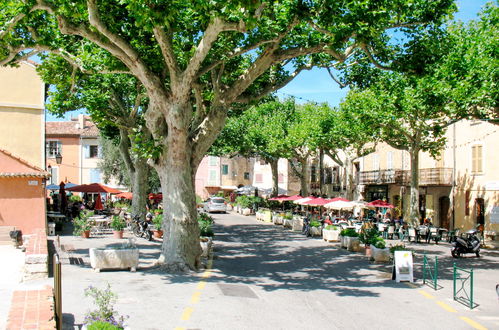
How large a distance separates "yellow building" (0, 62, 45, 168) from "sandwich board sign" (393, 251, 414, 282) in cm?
1739

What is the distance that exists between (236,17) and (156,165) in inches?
211

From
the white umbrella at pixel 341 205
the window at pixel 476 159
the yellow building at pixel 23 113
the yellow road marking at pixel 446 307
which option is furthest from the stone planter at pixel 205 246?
the window at pixel 476 159

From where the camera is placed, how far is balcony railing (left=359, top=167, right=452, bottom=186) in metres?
31.3

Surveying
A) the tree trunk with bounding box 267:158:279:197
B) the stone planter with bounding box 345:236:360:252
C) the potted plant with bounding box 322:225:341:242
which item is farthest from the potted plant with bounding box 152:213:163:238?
the tree trunk with bounding box 267:158:279:197

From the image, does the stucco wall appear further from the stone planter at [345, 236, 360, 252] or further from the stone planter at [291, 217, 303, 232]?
the stone planter at [291, 217, 303, 232]

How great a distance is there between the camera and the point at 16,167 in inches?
866

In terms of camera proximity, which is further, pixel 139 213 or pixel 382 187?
pixel 382 187

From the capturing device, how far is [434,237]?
2500cm

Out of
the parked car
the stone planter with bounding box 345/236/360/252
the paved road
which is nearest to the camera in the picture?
the paved road

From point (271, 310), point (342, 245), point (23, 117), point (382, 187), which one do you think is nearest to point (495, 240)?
point (342, 245)

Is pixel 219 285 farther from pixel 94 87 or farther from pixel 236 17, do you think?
pixel 94 87

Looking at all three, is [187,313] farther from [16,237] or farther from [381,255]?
[16,237]

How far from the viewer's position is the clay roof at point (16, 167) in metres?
21.7

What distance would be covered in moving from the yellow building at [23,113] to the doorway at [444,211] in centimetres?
2406
